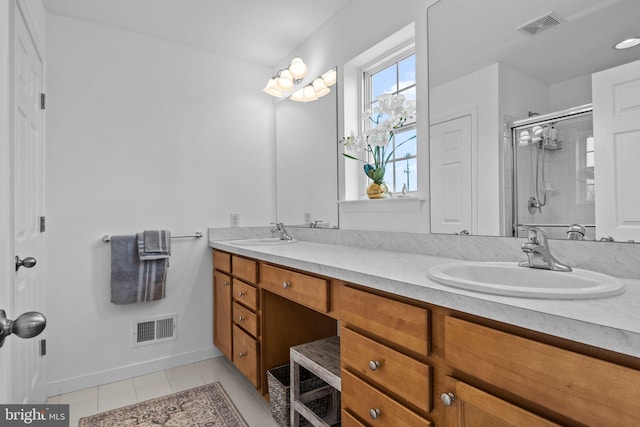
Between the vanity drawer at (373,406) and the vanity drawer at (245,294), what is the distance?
86 centimetres

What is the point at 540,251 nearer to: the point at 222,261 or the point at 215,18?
the point at 222,261

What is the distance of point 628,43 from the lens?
1.11 meters

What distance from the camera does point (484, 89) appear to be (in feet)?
4.94

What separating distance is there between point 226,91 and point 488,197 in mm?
2259

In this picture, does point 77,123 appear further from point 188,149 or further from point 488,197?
point 488,197

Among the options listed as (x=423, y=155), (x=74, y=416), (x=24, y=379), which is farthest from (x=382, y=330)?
(x=74, y=416)

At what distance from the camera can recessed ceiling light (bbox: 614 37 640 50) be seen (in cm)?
109

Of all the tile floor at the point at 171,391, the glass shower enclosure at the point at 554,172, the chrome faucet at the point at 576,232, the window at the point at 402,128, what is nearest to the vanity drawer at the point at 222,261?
the tile floor at the point at 171,391

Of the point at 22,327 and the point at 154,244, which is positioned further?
the point at 154,244

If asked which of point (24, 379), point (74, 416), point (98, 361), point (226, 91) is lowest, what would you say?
point (74, 416)

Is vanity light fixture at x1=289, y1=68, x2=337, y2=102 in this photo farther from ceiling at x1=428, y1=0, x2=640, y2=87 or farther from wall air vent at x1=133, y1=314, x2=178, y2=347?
wall air vent at x1=133, y1=314, x2=178, y2=347

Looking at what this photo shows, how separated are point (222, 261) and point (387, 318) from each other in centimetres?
173

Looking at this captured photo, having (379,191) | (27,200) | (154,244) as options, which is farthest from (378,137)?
(27,200)

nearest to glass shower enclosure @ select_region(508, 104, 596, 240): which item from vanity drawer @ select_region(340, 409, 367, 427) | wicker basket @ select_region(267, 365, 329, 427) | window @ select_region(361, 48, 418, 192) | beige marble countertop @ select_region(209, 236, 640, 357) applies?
beige marble countertop @ select_region(209, 236, 640, 357)
